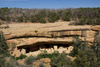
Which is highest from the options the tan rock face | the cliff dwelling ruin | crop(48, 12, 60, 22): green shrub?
crop(48, 12, 60, 22): green shrub

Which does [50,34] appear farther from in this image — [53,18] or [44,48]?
[53,18]

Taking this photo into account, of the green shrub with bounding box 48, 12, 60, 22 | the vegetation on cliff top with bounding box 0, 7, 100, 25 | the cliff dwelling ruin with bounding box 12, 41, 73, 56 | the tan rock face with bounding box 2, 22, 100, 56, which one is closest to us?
the tan rock face with bounding box 2, 22, 100, 56

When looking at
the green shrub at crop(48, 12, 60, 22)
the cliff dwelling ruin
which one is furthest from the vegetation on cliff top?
the cliff dwelling ruin

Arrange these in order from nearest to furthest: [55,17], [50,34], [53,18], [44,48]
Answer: [50,34] < [44,48] < [53,18] < [55,17]

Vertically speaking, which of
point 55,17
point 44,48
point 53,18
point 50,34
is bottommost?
point 44,48

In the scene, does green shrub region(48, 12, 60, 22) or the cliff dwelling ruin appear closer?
the cliff dwelling ruin

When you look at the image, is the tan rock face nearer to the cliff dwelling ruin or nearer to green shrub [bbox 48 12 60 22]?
the cliff dwelling ruin

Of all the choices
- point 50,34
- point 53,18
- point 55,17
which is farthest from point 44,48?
point 55,17

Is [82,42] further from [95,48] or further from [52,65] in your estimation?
[52,65]

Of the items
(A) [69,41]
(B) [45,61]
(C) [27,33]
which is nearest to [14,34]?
(C) [27,33]

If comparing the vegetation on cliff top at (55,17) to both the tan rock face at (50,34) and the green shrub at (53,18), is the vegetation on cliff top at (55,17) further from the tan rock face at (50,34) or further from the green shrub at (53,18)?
the tan rock face at (50,34)

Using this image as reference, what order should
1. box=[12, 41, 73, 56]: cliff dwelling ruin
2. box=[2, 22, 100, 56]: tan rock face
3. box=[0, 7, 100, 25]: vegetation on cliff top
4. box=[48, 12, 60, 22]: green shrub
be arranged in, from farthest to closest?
box=[48, 12, 60, 22]: green shrub, box=[0, 7, 100, 25]: vegetation on cliff top, box=[12, 41, 73, 56]: cliff dwelling ruin, box=[2, 22, 100, 56]: tan rock face

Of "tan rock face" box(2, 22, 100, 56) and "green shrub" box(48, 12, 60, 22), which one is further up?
"green shrub" box(48, 12, 60, 22)

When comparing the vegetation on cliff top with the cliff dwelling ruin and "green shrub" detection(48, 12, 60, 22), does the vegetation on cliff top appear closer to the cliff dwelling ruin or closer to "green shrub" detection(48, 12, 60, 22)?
"green shrub" detection(48, 12, 60, 22)
